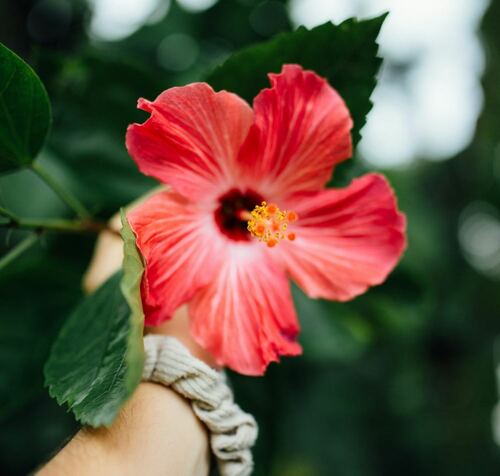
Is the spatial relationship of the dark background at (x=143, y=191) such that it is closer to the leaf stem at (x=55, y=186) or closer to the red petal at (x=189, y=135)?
the leaf stem at (x=55, y=186)

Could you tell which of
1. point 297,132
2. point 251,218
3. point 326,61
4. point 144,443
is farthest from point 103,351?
point 326,61

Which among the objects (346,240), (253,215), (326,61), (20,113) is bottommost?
(346,240)

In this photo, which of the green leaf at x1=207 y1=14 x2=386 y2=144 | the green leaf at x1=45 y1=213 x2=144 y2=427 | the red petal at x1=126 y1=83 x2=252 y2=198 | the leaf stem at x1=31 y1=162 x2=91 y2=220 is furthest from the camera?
the leaf stem at x1=31 y1=162 x2=91 y2=220

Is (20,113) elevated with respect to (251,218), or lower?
elevated

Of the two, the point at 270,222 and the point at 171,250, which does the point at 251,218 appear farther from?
the point at 171,250

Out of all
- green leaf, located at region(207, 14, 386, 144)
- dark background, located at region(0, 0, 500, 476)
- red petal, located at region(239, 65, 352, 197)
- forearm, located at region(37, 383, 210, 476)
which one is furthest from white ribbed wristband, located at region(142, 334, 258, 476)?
green leaf, located at region(207, 14, 386, 144)

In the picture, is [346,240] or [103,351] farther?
[346,240]

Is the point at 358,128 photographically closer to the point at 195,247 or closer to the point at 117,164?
the point at 195,247

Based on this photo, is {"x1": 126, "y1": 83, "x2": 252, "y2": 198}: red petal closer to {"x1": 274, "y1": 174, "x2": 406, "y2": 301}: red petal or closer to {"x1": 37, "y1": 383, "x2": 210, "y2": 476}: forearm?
{"x1": 274, "y1": 174, "x2": 406, "y2": 301}: red petal
